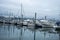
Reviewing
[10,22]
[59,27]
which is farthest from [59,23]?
[10,22]

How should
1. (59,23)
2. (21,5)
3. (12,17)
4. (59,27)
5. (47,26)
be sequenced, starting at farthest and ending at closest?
1. (12,17)
2. (21,5)
3. (47,26)
4. (59,23)
5. (59,27)

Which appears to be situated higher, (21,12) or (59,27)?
(21,12)

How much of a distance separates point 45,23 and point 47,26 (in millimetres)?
1053

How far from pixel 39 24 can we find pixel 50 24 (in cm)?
252

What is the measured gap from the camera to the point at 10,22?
42.2 m

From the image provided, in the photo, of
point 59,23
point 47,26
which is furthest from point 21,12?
point 59,23

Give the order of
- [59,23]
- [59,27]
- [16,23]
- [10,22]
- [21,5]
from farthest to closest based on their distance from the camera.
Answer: [10,22] → [16,23] → [21,5] → [59,23] → [59,27]

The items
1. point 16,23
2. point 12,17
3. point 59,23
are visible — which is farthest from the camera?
point 12,17

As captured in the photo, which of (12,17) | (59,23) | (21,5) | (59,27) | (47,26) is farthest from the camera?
(12,17)

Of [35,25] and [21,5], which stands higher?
[21,5]

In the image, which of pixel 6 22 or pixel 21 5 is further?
pixel 6 22

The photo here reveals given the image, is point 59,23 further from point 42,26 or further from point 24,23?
point 24,23

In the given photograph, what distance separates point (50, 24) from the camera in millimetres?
30047

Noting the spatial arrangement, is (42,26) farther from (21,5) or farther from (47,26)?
(21,5)
